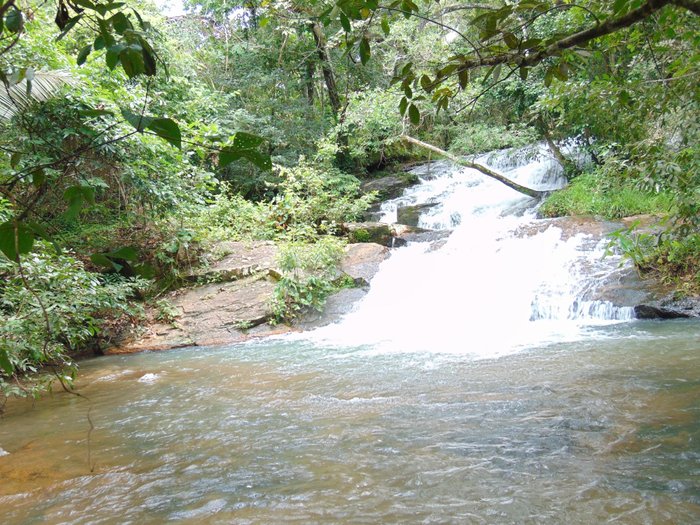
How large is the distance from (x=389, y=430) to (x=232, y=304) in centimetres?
652

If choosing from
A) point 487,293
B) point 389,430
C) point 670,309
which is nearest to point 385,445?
point 389,430

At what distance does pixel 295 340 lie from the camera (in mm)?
Result: 8594

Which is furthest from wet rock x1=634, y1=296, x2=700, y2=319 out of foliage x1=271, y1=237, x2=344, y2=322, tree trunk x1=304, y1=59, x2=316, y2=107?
tree trunk x1=304, y1=59, x2=316, y2=107

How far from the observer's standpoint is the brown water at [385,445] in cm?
279

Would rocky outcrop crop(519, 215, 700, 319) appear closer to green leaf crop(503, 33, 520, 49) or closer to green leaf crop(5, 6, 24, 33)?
green leaf crop(503, 33, 520, 49)

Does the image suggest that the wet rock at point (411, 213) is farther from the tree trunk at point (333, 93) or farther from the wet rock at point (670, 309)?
the wet rock at point (670, 309)

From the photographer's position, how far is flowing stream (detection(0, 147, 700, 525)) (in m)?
2.83

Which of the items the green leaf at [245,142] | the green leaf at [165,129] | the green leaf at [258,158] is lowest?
the green leaf at [258,158]

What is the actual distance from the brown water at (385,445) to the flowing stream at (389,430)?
0.02 metres

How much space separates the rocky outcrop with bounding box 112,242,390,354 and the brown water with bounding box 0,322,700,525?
296 centimetres

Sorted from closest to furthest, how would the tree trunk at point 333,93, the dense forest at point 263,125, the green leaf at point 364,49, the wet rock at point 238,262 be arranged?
1. the dense forest at point 263,125
2. the green leaf at point 364,49
3. the wet rock at point 238,262
4. the tree trunk at point 333,93

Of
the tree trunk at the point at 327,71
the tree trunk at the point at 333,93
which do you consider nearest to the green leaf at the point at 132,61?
the tree trunk at the point at 333,93

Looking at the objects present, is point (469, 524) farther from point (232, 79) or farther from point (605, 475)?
point (232, 79)

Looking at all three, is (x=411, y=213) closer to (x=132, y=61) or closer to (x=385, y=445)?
(x=385, y=445)
